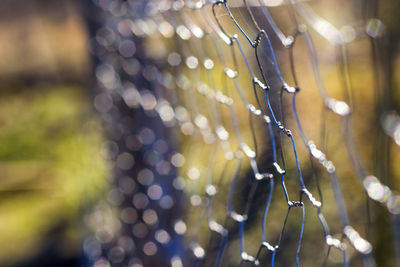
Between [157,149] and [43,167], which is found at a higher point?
[157,149]

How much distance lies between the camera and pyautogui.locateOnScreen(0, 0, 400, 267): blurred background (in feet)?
4.32

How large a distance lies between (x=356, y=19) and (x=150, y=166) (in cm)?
69

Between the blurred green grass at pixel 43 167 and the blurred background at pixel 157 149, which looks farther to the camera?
the blurred green grass at pixel 43 167

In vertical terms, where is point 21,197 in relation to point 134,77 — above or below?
below

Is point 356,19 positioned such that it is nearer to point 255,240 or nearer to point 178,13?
point 178,13

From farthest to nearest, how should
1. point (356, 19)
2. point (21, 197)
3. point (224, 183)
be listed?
point (21, 197)
point (224, 183)
point (356, 19)

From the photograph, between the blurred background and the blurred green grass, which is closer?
the blurred background

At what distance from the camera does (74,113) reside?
9.52ft

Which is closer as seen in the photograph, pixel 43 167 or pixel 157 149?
pixel 157 149

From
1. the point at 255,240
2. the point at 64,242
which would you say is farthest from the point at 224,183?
the point at 64,242

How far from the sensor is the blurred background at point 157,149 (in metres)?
1.32

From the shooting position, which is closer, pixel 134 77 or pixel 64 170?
pixel 134 77

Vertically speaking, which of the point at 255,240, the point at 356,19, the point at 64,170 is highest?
the point at 356,19

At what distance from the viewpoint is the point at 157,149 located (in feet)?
4.54
